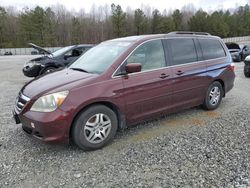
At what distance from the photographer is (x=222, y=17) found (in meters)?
66.4

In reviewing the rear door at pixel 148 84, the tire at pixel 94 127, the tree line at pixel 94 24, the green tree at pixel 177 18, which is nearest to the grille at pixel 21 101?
the tire at pixel 94 127

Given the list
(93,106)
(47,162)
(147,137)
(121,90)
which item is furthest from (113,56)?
(47,162)

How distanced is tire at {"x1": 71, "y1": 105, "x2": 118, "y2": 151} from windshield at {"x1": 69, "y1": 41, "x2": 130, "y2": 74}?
2.12 feet

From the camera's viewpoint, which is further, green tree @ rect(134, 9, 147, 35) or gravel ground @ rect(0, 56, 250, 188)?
green tree @ rect(134, 9, 147, 35)

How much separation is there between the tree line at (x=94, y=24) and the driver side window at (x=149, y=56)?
55.3 metres

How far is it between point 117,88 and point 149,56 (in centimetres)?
91

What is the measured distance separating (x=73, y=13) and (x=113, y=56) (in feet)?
229

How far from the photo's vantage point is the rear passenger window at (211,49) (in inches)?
194

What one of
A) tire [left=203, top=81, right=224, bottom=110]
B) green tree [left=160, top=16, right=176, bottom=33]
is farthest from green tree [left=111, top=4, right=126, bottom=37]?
tire [left=203, top=81, right=224, bottom=110]

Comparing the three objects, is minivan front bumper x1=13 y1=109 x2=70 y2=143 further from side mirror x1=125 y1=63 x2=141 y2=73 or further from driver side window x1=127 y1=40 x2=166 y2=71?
driver side window x1=127 y1=40 x2=166 y2=71

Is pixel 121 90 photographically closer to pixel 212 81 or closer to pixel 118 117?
pixel 118 117

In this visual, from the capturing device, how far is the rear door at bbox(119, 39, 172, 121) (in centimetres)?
375

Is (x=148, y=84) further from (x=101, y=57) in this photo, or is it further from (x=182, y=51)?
(x=182, y=51)

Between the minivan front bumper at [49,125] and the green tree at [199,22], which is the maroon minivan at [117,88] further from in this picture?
the green tree at [199,22]
